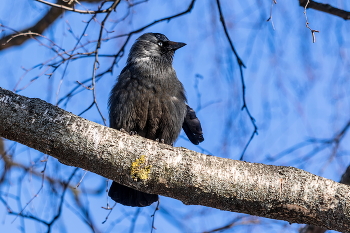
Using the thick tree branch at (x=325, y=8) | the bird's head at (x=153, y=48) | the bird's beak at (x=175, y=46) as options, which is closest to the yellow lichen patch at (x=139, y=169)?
the bird's head at (x=153, y=48)

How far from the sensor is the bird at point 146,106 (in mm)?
3818

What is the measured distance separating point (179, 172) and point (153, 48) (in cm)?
238

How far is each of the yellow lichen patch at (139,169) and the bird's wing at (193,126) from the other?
6.21 feet

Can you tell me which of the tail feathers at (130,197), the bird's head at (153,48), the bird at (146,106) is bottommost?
the tail feathers at (130,197)

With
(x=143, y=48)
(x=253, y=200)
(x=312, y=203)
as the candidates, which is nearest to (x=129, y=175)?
(x=253, y=200)

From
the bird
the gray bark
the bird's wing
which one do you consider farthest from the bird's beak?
the gray bark

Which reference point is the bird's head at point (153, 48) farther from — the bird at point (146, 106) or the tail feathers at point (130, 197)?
the tail feathers at point (130, 197)

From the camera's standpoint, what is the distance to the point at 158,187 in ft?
8.20

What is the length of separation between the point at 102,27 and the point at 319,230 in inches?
105

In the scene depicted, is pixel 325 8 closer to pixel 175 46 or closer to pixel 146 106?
pixel 175 46

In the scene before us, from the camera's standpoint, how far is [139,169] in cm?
246

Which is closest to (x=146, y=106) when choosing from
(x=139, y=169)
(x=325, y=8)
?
(x=139, y=169)

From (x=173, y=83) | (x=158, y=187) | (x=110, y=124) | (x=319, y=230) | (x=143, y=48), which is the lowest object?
(x=158, y=187)

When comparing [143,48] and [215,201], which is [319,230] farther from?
[143,48]
